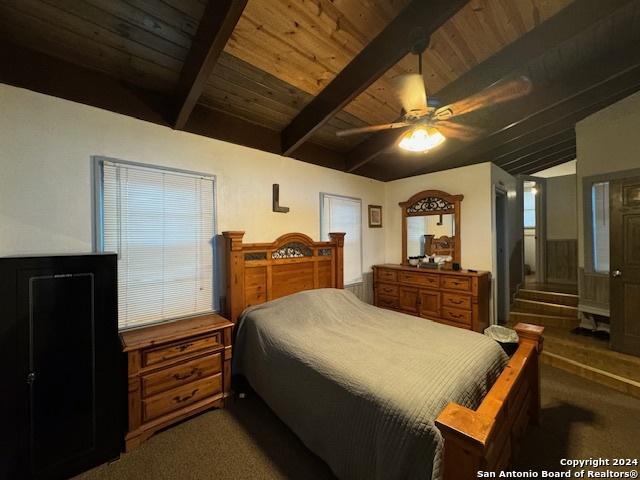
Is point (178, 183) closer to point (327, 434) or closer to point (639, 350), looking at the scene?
point (327, 434)

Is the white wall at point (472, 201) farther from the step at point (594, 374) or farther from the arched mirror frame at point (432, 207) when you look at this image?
the step at point (594, 374)

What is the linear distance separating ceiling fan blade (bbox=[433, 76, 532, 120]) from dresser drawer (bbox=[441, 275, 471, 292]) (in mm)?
2145

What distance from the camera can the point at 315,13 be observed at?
1.61m

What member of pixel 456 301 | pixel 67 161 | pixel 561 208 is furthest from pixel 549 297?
pixel 67 161

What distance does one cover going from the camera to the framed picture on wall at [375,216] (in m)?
4.13

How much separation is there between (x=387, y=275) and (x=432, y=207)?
1.24 m

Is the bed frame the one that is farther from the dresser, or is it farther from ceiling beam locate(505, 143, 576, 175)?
ceiling beam locate(505, 143, 576, 175)

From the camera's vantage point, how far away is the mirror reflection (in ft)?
12.3

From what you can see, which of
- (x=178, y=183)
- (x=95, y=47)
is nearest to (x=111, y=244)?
(x=178, y=183)

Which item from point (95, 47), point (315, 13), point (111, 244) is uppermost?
point (315, 13)

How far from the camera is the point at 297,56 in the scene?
6.27 ft

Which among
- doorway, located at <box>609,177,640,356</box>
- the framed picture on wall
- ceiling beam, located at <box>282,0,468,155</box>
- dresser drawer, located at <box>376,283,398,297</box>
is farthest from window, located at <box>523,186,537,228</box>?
ceiling beam, located at <box>282,0,468,155</box>

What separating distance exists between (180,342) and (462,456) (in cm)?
189

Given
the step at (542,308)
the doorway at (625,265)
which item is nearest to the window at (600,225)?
the doorway at (625,265)
